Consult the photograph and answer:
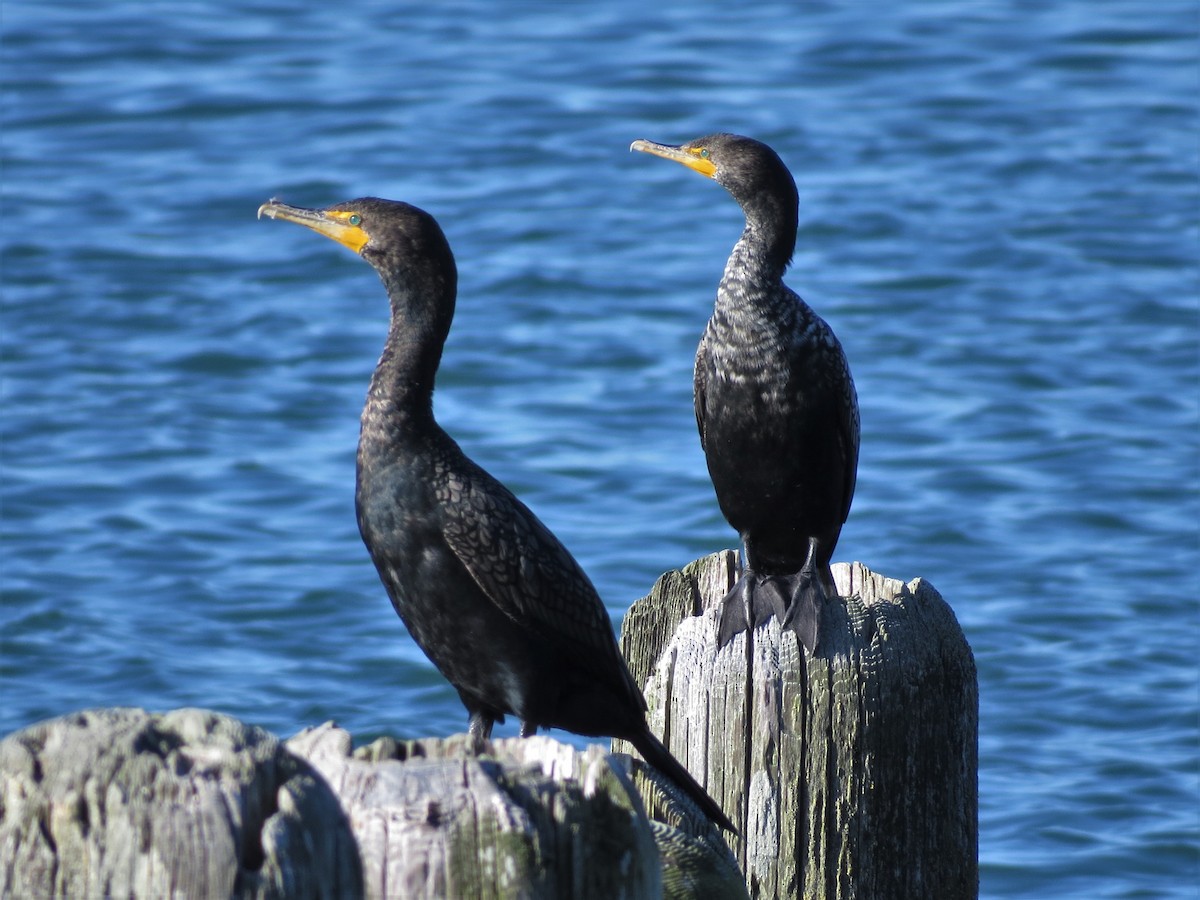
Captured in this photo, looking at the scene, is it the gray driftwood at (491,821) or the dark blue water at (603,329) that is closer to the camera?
the gray driftwood at (491,821)

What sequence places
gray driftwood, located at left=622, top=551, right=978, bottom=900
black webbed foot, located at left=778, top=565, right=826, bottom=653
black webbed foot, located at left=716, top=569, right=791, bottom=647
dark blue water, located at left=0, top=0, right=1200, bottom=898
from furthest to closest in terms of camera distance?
dark blue water, located at left=0, top=0, right=1200, bottom=898 < black webbed foot, located at left=716, top=569, right=791, bottom=647 < black webbed foot, located at left=778, top=565, right=826, bottom=653 < gray driftwood, located at left=622, top=551, right=978, bottom=900

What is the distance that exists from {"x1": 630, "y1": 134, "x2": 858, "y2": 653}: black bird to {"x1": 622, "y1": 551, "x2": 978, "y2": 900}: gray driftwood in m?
1.10

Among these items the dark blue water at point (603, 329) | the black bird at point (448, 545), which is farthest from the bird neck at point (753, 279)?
the dark blue water at point (603, 329)

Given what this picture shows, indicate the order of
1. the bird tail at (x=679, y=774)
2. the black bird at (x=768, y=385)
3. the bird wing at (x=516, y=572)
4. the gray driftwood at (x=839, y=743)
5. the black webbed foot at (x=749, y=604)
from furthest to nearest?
the black bird at (x=768, y=385) < the bird wing at (x=516, y=572) < the black webbed foot at (x=749, y=604) < the gray driftwood at (x=839, y=743) < the bird tail at (x=679, y=774)

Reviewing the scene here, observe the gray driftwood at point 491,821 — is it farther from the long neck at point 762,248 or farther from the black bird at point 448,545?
the long neck at point 762,248

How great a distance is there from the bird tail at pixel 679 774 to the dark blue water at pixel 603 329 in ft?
10.1

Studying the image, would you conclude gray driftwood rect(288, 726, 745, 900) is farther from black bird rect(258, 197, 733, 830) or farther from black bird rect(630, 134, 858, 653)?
black bird rect(630, 134, 858, 653)

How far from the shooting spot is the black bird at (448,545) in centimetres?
417

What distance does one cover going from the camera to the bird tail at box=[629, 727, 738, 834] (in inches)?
143

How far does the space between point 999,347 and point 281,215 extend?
7.62 meters

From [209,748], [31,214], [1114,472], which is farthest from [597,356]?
[209,748]

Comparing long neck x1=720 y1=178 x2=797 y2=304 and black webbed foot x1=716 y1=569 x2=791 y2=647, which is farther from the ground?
long neck x1=720 y1=178 x2=797 y2=304

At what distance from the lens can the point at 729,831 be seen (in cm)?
374

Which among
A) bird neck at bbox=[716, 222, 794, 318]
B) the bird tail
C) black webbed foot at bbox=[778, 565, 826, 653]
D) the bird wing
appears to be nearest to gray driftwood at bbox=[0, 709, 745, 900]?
the bird tail
